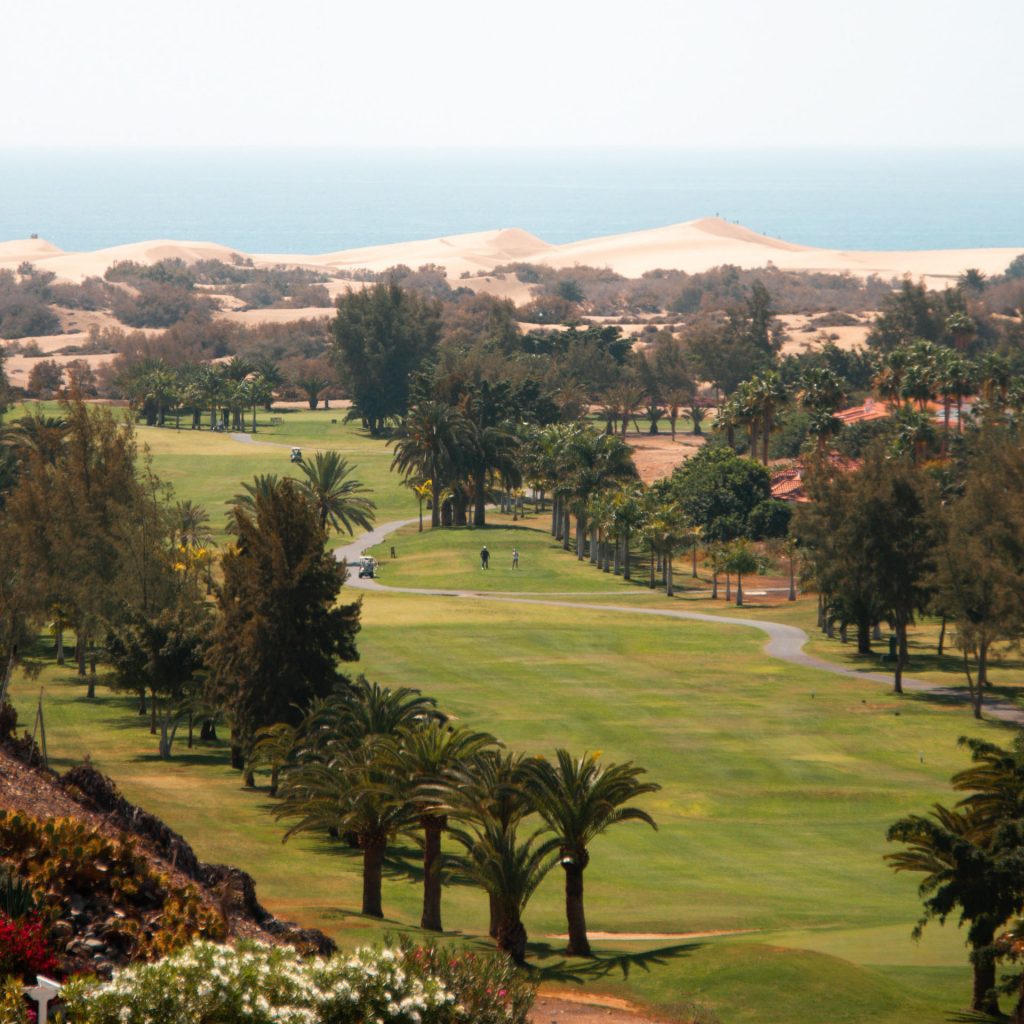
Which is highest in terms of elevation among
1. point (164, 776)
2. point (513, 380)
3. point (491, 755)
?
point (513, 380)

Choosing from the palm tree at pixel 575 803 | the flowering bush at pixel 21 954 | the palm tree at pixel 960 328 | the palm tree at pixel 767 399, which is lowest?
the palm tree at pixel 575 803

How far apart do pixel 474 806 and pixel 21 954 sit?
1453 centimetres

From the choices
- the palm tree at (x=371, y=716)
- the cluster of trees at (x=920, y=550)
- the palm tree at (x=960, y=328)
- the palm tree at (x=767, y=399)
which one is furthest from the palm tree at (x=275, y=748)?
the palm tree at (x=960, y=328)

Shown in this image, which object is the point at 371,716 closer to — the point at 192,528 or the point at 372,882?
the point at 372,882

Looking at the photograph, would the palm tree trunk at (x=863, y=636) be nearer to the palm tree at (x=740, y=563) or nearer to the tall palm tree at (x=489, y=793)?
the palm tree at (x=740, y=563)

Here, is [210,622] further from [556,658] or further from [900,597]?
[900,597]

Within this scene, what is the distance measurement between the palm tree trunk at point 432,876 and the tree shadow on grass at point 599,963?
2.33 meters

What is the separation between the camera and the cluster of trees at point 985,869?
29.1 metres

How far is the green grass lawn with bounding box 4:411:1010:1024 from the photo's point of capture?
3062 cm

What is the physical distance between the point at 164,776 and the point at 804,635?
141ft

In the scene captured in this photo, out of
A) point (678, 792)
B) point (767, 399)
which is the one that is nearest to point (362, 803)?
point (678, 792)

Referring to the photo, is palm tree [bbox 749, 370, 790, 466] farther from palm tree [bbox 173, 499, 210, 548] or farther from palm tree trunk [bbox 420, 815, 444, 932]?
palm tree trunk [bbox 420, 815, 444, 932]

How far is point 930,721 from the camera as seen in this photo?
6350 cm

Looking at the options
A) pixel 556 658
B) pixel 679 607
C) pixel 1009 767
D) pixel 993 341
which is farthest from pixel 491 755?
pixel 993 341
